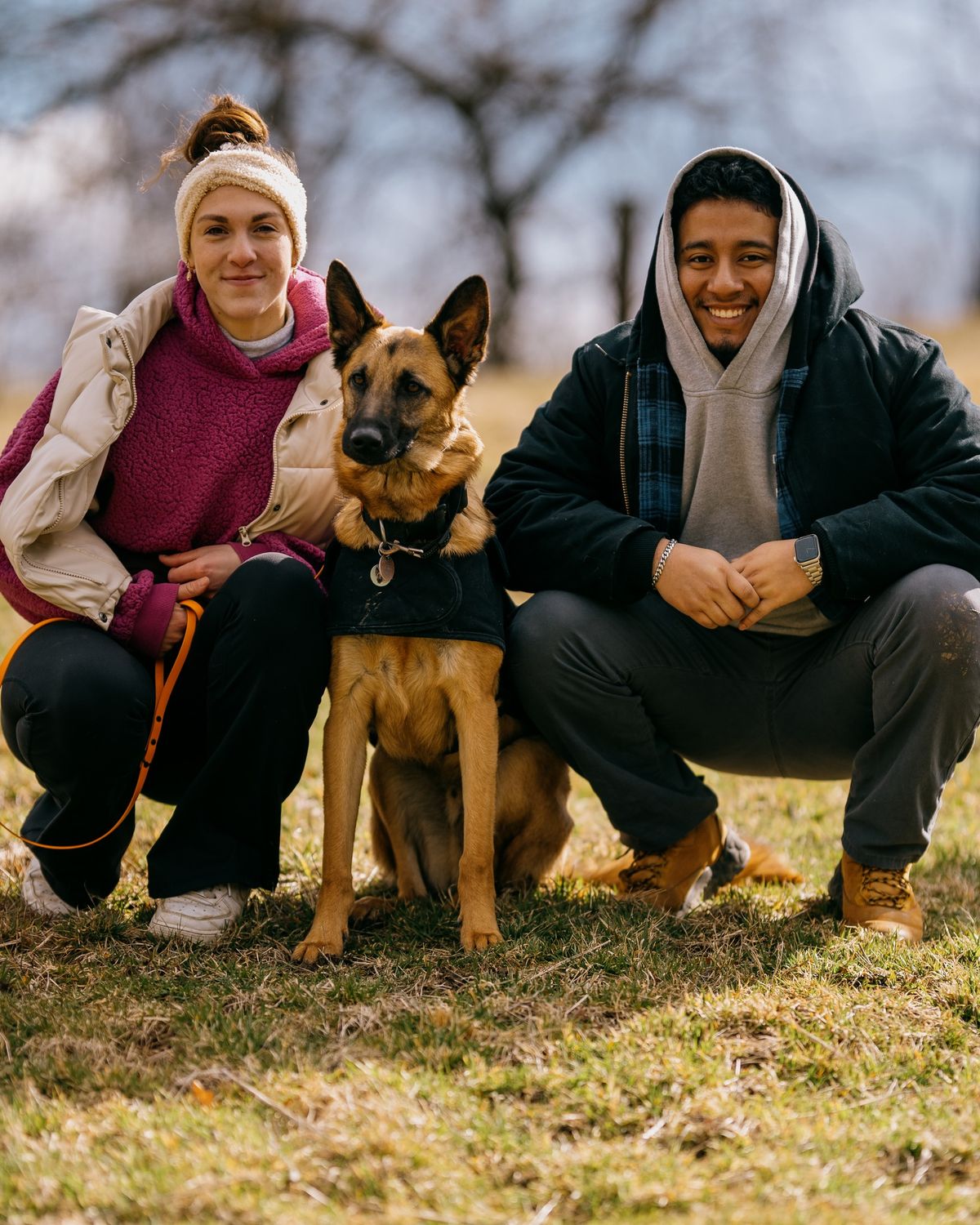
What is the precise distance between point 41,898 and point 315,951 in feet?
2.89

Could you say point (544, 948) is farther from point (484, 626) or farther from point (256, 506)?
point (256, 506)

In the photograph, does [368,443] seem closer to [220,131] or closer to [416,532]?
[416,532]

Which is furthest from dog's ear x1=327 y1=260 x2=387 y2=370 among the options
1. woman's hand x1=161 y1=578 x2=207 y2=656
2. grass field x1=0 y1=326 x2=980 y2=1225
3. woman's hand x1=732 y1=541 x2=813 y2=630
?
grass field x1=0 y1=326 x2=980 y2=1225

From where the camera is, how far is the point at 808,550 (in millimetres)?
3314

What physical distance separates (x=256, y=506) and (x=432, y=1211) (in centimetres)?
199

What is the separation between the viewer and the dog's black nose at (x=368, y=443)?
3191 millimetres

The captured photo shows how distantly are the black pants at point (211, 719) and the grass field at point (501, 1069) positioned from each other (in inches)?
9.6

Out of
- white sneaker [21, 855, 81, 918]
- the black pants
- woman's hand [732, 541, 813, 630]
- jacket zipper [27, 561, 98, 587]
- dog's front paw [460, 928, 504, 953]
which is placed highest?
woman's hand [732, 541, 813, 630]

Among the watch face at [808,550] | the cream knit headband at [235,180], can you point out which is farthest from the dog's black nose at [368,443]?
the watch face at [808,550]

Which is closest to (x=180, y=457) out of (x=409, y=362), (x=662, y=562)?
(x=409, y=362)

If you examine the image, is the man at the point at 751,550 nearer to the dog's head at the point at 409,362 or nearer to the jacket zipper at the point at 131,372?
the dog's head at the point at 409,362

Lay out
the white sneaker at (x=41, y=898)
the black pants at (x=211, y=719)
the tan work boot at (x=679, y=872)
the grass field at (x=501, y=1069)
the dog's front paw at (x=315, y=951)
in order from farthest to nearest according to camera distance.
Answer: the tan work boot at (x=679, y=872)
the white sneaker at (x=41, y=898)
the black pants at (x=211, y=719)
the dog's front paw at (x=315, y=951)
the grass field at (x=501, y=1069)

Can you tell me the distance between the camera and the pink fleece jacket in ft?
11.1

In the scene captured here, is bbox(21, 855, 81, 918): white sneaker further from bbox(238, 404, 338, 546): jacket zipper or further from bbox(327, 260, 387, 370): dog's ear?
bbox(327, 260, 387, 370): dog's ear
